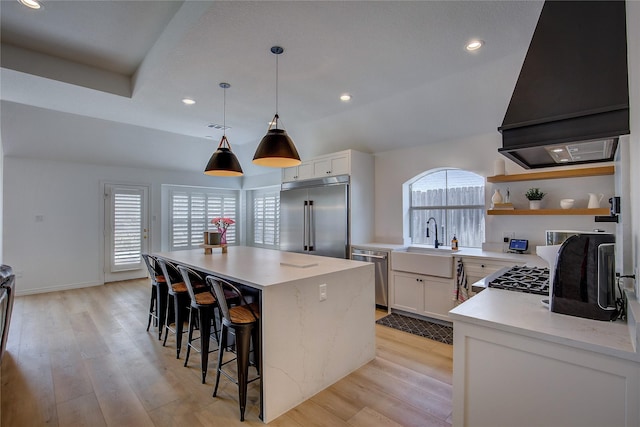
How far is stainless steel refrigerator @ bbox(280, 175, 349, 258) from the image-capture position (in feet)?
15.3

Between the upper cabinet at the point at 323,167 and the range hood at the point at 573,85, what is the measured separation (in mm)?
3037

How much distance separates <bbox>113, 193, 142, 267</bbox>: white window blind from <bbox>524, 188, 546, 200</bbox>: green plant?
676 centimetres

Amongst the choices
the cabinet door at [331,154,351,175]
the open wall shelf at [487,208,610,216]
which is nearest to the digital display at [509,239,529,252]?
the open wall shelf at [487,208,610,216]

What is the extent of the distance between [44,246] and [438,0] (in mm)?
6853

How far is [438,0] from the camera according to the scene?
6.80 feet

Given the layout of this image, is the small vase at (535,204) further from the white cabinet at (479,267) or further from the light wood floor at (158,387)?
the light wood floor at (158,387)

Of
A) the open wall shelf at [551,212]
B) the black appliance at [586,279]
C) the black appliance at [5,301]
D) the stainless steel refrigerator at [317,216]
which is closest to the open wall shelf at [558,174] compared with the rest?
the open wall shelf at [551,212]

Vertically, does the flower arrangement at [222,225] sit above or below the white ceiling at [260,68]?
below

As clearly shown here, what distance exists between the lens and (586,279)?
4.47 feet

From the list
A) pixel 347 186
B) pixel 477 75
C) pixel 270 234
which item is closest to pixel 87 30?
pixel 347 186

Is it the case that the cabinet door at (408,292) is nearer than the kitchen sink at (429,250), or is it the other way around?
the cabinet door at (408,292)

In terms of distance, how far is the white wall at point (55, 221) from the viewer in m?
5.06

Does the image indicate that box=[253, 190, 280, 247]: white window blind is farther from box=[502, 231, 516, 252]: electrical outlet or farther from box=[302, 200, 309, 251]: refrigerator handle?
box=[502, 231, 516, 252]: electrical outlet

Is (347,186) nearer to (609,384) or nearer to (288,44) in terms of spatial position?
(288,44)
